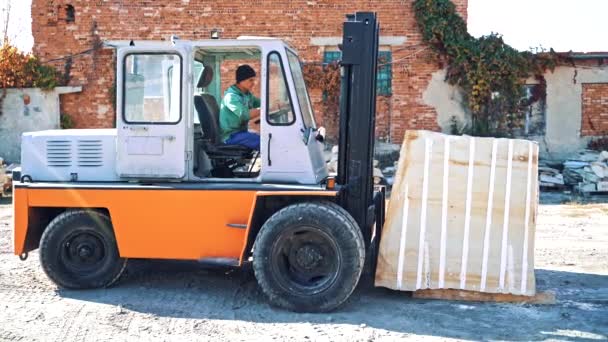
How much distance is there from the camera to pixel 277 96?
21.7 ft

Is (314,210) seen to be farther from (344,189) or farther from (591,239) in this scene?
(591,239)

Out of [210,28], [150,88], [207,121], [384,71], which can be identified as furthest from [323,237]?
[210,28]

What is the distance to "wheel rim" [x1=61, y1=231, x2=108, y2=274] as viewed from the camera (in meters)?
7.15

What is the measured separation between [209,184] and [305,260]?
119cm

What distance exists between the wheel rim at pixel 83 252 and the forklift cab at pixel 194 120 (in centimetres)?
83

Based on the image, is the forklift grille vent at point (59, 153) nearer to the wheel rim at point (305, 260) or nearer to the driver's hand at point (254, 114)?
the driver's hand at point (254, 114)

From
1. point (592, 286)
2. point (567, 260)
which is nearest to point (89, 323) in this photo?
point (592, 286)

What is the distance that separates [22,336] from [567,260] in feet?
21.5

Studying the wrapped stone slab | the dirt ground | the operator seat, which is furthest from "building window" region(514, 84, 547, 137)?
the operator seat

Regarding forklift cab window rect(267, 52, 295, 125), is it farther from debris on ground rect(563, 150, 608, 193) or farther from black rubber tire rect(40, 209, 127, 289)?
debris on ground rect(563, 150, 608, 193)

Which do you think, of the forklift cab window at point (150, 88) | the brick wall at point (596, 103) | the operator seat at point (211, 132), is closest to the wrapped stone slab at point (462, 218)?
the operator seat at point (211, 132)

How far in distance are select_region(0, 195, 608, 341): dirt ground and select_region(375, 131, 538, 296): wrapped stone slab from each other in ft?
0.97

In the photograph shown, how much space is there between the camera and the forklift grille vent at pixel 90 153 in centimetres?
706

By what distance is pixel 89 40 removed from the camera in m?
19.2
